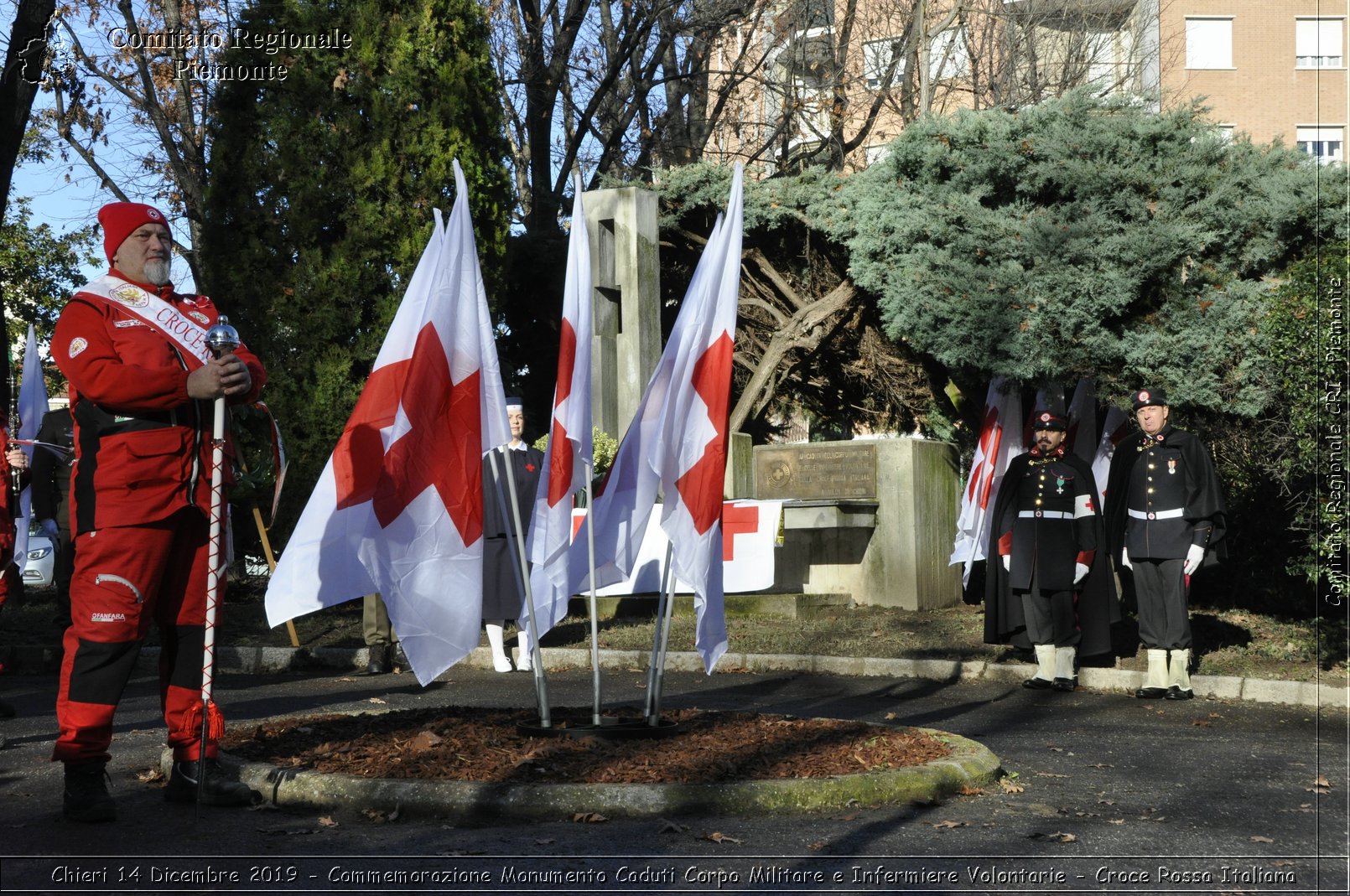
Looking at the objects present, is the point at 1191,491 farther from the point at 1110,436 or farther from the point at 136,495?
the point at 136,495

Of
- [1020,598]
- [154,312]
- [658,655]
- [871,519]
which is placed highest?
[154,312]

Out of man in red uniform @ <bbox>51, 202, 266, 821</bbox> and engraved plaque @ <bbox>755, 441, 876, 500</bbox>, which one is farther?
engraved plaque @ <bbox>755, 441, 876, 500</bbox>

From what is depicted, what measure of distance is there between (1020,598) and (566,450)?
18.0 feet

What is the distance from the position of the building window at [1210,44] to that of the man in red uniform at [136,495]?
43011 millimetres

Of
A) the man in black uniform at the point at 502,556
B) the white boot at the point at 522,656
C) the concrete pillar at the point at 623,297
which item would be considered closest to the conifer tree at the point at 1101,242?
the concrete pillar at the point at 623,297

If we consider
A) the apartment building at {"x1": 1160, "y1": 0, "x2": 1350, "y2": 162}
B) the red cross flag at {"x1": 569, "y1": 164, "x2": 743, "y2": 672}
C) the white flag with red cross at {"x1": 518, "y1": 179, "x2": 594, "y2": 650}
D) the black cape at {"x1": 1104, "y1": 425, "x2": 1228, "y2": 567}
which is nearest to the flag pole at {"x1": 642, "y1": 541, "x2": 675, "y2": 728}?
the red cross flag at {"x1": 569, "y1": 164, "x2": 743, "y2": 672}

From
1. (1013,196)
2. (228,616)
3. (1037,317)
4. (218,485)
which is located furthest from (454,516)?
(228,616)

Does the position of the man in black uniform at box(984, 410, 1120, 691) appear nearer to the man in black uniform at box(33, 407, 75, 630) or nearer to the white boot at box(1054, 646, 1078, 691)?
the white boot at box(1054, 646, 1078, 691)

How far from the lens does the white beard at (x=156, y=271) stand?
5586 mm

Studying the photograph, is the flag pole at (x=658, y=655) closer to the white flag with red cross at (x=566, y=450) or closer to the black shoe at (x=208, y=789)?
the white flag with red cross at (x=566, y=450)

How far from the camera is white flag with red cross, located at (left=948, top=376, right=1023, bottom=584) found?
13.3 m

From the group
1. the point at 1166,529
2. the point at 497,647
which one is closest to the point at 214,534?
the point at 497,647

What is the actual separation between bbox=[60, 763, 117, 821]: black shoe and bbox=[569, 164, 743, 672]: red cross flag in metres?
2.21

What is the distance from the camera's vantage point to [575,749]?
605 centimetres
